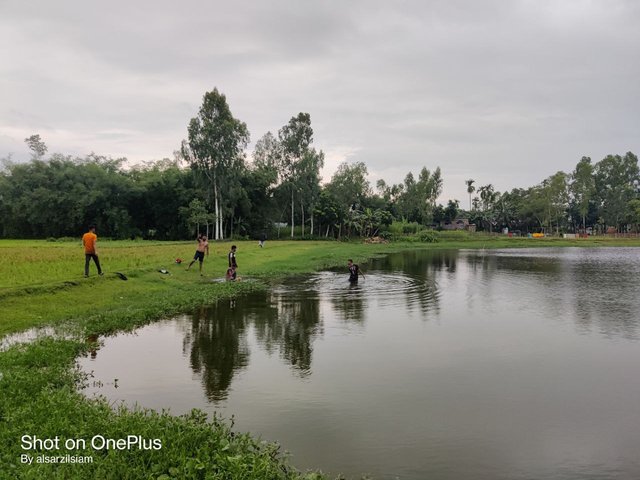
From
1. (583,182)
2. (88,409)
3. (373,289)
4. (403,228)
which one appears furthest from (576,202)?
(88,409)

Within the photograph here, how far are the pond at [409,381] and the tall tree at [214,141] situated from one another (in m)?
41.2

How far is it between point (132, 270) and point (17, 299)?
668 centimetres

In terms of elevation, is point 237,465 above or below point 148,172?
below

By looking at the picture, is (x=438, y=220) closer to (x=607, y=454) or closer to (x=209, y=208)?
(x=209, y=208)

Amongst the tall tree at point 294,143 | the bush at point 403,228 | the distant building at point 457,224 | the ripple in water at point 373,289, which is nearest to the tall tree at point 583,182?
the distant building at point 457,224

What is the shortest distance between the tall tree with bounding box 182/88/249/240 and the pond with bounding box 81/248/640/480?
135ft

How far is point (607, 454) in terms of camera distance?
6137 mm

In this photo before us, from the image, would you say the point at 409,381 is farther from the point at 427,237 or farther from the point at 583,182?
the point at 583,182

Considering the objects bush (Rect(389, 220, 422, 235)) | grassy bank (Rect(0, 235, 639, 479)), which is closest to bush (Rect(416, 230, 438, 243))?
bush (Rect(389, 220, 422, 235))

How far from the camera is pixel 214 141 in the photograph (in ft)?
182

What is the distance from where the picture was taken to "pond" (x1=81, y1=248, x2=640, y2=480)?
6164 mm

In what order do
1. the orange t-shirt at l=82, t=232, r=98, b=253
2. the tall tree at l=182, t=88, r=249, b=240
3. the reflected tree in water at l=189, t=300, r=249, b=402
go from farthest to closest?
the tall tree at l=182, t=88, r=249, b=240
the orange t-shirt at l=82, t=232, r=98, b=253
the reflected tree in water at l=189, t=300, r=249, b=402

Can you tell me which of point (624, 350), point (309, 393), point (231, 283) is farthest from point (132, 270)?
point (624, 350)

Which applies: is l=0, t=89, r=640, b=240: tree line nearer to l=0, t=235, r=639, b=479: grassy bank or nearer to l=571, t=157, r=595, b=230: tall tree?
l=571, t=157, r=595, b=230: tall tree
